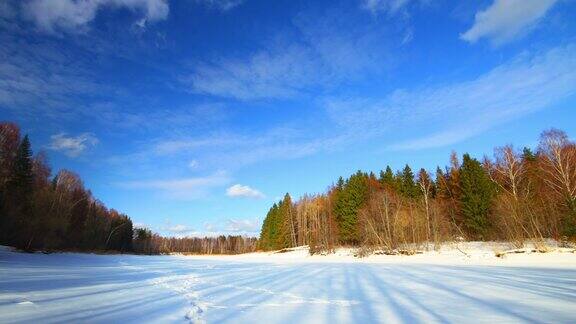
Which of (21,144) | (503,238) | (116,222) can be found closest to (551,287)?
(503,238)

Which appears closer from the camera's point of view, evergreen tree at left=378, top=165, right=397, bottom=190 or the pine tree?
the pine tree

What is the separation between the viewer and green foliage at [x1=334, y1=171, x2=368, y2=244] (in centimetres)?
5388

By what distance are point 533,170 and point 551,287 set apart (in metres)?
34.2

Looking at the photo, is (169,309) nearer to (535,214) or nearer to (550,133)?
(535,214)

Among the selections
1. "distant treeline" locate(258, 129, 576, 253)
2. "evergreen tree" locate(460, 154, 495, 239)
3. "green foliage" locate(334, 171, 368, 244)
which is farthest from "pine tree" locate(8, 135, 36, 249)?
"evergreen tree" locate(460, 154, 495, 239)

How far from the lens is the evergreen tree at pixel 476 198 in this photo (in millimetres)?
40688

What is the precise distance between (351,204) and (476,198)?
685 inches

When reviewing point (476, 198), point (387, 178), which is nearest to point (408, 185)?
point (387, 178)

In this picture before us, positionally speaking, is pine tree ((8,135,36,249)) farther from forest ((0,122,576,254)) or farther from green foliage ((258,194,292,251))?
green foliage ((258,194,292,251))

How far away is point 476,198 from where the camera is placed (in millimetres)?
41812

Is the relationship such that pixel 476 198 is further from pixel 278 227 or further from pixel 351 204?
pixel 278 227

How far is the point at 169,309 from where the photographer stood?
6730 mm

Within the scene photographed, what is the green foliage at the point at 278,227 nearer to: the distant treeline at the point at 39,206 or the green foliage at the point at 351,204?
the green foliage at the point at 351,204

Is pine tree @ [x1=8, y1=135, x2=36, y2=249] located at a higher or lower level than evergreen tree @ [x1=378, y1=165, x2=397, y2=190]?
lower
